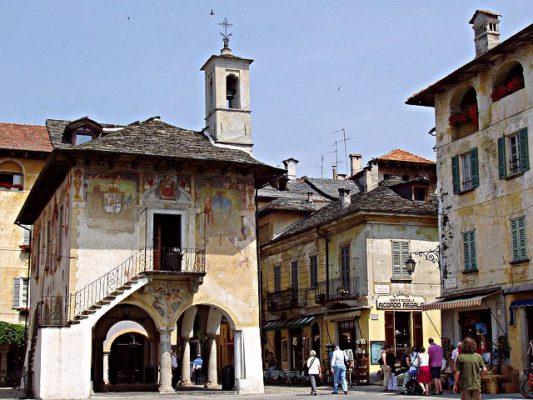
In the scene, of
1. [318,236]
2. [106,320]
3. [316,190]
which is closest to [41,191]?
[106,320]

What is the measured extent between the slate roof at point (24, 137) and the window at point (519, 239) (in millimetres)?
29825

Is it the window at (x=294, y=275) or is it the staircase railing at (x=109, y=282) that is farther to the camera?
the window at (x=294, y=275)

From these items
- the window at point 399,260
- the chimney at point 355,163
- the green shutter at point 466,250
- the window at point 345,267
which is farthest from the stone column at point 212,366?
the chimney at point 355,163

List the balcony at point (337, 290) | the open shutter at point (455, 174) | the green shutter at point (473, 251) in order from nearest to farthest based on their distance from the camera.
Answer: the green shutter at point (473, 251)
the open shutter at point (455, 174)
the balcony at point (337, 290)

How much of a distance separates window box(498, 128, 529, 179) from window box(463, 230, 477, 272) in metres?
2.71

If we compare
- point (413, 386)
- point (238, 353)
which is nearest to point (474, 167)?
point (413, 386)

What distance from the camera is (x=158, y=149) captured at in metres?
31.3

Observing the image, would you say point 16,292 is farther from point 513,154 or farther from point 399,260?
point 513,154

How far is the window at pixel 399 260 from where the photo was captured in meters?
38.5

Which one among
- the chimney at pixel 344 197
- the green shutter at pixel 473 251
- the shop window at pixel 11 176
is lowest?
the green shutter at pixel 473 251

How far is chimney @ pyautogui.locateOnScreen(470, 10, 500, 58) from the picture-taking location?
3142cm

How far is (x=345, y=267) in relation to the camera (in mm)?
40094

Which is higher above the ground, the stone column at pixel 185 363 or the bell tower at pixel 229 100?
the bell tower at pixel 229 100

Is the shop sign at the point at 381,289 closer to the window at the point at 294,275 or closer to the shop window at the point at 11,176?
the window at the point at 294,275
